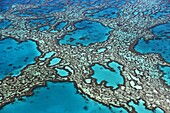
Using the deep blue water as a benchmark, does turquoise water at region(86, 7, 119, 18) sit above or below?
above

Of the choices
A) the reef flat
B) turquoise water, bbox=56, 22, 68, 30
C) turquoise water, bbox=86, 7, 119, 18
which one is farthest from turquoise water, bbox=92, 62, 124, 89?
turquoise water, bbox=86, 7, 119, 18

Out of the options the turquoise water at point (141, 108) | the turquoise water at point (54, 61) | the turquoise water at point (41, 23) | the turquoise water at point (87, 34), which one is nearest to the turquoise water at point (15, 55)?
the turquoise water at point (54, 61)

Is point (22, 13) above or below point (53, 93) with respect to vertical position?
above

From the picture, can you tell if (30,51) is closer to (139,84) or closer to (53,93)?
(53,93)

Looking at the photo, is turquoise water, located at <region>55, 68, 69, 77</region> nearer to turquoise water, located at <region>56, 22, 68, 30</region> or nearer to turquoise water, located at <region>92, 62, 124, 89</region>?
turquoise water, located at <region>92, 62, 124, 89</region>

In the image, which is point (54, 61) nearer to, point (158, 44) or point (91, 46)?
point (91, 46)

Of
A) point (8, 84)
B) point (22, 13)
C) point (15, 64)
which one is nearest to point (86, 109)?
point (8, 84)

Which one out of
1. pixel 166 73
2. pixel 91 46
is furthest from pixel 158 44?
pixel 91 46
